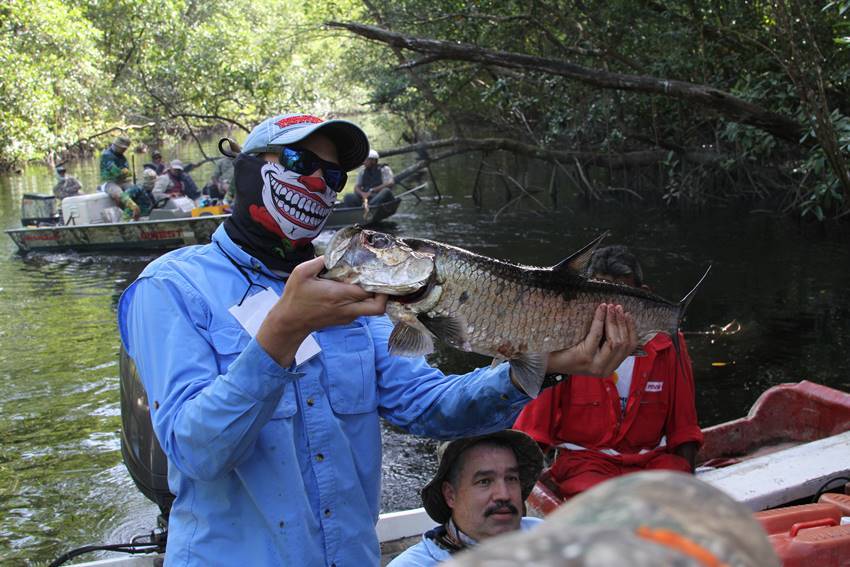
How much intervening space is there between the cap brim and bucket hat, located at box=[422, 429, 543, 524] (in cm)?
111

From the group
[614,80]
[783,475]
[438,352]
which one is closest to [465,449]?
[783,475]

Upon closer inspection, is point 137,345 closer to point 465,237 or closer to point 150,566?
point 150,566

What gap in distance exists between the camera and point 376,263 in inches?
90.0

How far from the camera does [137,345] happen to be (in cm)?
230

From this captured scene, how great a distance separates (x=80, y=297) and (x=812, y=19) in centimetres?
1217

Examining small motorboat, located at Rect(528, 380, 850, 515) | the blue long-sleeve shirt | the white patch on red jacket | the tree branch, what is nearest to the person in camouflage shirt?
the tree branch

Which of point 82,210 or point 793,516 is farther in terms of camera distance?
point 82,210

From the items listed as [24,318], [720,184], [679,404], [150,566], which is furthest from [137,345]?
[720,184]

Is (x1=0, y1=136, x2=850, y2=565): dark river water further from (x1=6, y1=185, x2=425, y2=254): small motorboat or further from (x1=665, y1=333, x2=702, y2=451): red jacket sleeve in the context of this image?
(x1=665, y1=333, x2=702, y2=451): red jacket sleeve

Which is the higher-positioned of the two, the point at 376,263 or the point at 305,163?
the point at 305,163

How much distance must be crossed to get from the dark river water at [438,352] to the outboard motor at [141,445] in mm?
3227

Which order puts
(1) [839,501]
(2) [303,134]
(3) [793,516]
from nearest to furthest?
1. (2) [303,134]
2. (3) [793,516]
3. (1) [839,501]

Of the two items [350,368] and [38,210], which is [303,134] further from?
[38,210]

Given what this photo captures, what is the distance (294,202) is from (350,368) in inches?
19.8
